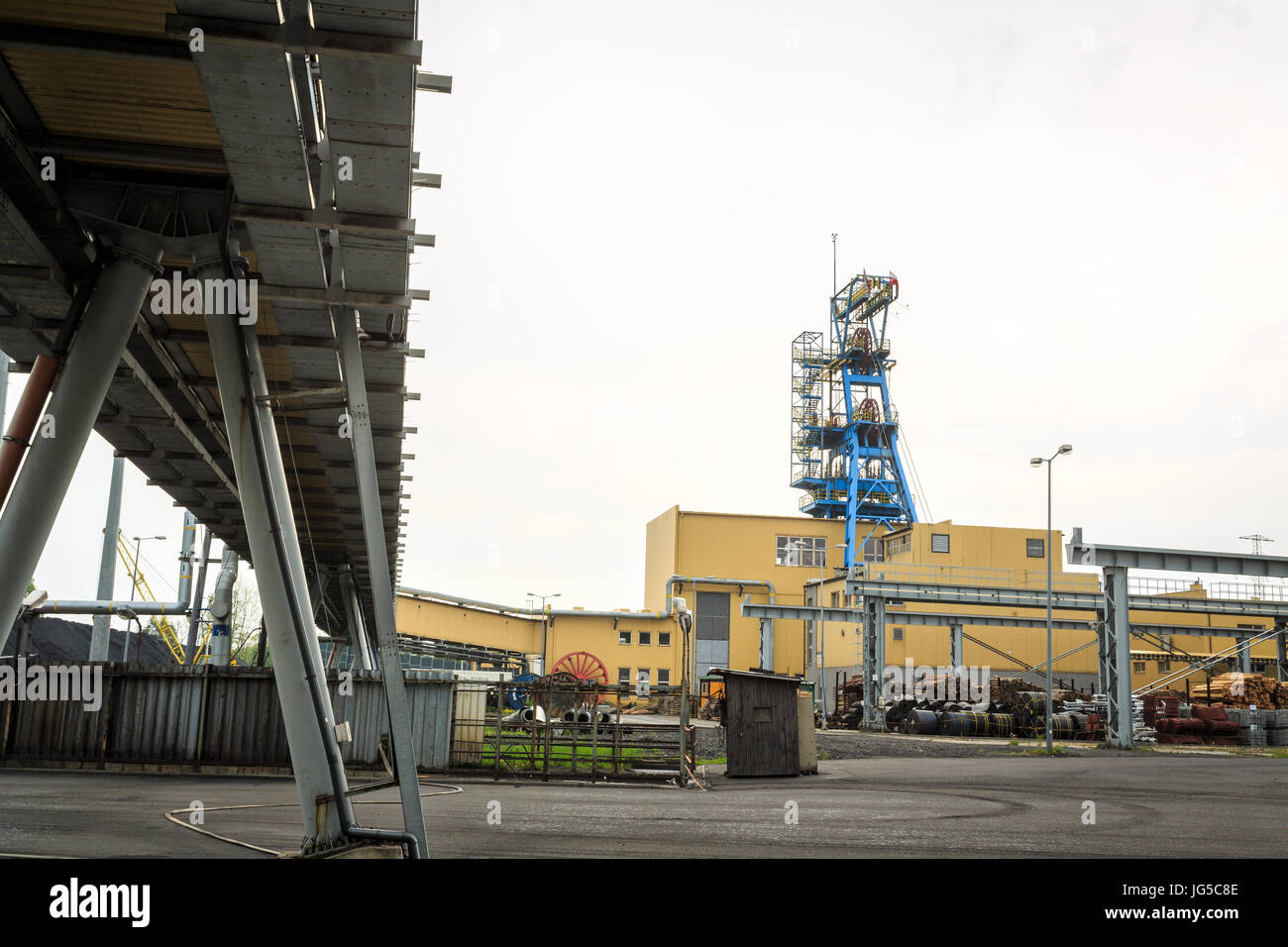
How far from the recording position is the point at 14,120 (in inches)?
310

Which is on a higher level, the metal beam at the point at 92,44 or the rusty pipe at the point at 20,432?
the metal beam at the point at 92,44

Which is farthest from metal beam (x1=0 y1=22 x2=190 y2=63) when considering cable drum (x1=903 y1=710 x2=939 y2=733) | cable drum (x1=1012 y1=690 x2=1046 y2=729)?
cable drum (x1=1012 y1=690 x2=1046 y2=729)

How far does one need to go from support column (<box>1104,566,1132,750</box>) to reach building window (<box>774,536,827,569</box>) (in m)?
30.2

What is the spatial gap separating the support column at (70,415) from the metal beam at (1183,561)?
3496 cm

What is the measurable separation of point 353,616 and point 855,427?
1878 inches

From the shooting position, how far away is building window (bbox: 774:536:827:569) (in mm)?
68500

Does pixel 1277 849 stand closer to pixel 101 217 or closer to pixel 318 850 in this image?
pixel 318 850

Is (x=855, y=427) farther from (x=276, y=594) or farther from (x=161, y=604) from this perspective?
(x=276, y=594)

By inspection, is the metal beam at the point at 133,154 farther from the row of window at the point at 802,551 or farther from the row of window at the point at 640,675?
the row of window at the point at 802,551

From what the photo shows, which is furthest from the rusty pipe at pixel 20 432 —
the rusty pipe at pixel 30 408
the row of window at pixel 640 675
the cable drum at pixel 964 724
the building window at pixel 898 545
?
the building window at pixel 898 545

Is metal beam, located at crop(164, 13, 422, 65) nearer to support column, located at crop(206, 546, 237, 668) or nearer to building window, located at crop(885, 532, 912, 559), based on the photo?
support column, located at crop(206, 546, 237, 668)

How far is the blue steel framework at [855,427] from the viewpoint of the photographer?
2837 inches
